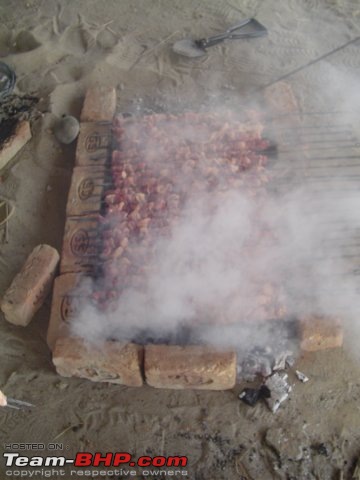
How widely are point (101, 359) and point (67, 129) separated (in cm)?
284

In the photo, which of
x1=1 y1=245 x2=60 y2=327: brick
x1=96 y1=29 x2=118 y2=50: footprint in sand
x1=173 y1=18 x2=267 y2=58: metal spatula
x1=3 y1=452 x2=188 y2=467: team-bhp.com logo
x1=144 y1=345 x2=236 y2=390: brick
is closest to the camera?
x1=3 y1=452 x2=188 y2=467: team-bhp.com logo

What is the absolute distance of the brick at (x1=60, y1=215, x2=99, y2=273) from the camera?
172 inches

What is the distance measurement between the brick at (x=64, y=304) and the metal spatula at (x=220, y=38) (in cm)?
385

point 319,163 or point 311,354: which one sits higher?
point 319,163

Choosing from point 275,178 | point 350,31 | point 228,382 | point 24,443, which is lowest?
point 24,443

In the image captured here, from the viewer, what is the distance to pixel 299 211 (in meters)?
4.56

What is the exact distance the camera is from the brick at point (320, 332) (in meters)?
3.88

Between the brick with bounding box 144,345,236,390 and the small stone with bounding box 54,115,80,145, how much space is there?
279 cm

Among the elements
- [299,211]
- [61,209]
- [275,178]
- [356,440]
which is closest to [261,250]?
[299,211]

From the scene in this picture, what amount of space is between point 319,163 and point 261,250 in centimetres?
138

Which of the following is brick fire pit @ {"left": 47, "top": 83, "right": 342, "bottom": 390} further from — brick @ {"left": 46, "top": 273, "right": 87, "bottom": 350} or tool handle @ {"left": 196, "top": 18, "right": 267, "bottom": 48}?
tool handle @ {"left": 196, "top": 18, "right": 267, "bottom": 48}

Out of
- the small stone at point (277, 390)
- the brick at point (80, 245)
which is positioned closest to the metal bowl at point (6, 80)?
the brick at point (80, 245)

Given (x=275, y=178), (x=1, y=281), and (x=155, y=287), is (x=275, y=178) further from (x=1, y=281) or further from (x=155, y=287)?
(x=1, y=281)

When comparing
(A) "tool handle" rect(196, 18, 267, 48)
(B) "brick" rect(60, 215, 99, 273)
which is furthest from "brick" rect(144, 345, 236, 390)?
(A) "tool handle" rect(196, 18, 267, 48)
